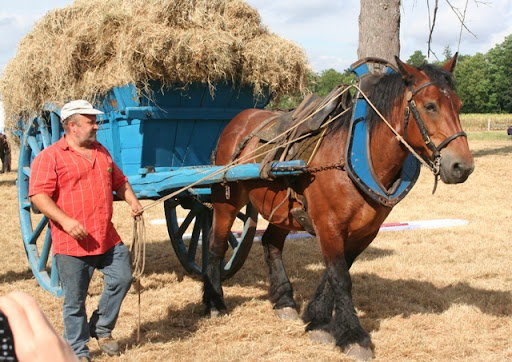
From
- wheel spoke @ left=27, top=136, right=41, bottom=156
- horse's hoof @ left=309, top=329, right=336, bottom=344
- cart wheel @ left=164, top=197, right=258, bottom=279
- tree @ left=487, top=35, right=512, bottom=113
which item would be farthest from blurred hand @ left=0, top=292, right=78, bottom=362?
tree @ left=487, top=35, right=512, bottom=113

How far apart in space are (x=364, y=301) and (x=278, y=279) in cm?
81

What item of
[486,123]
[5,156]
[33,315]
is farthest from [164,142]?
[486,123]

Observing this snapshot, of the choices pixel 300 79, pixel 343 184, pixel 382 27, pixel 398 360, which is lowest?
pixel 398 360

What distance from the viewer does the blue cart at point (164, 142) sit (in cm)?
485

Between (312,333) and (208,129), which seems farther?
(208,129)

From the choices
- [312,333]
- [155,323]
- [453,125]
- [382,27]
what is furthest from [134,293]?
[382,27]

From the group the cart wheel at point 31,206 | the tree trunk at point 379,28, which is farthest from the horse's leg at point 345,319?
the tree trunk at point 379,28

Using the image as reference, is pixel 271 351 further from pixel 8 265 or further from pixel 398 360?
pixel 8 265

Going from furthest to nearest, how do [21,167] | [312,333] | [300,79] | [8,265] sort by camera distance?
[8,265] < [21,167] < [300,79] < [312,333]

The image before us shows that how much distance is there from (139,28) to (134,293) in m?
2.53

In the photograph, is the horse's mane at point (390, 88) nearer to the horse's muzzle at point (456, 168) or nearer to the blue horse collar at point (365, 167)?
the blue horse collar at point (365, 167)

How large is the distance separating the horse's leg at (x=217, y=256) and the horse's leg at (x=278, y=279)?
0.41 m

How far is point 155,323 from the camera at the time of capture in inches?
186

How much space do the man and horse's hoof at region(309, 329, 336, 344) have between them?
1.44m
